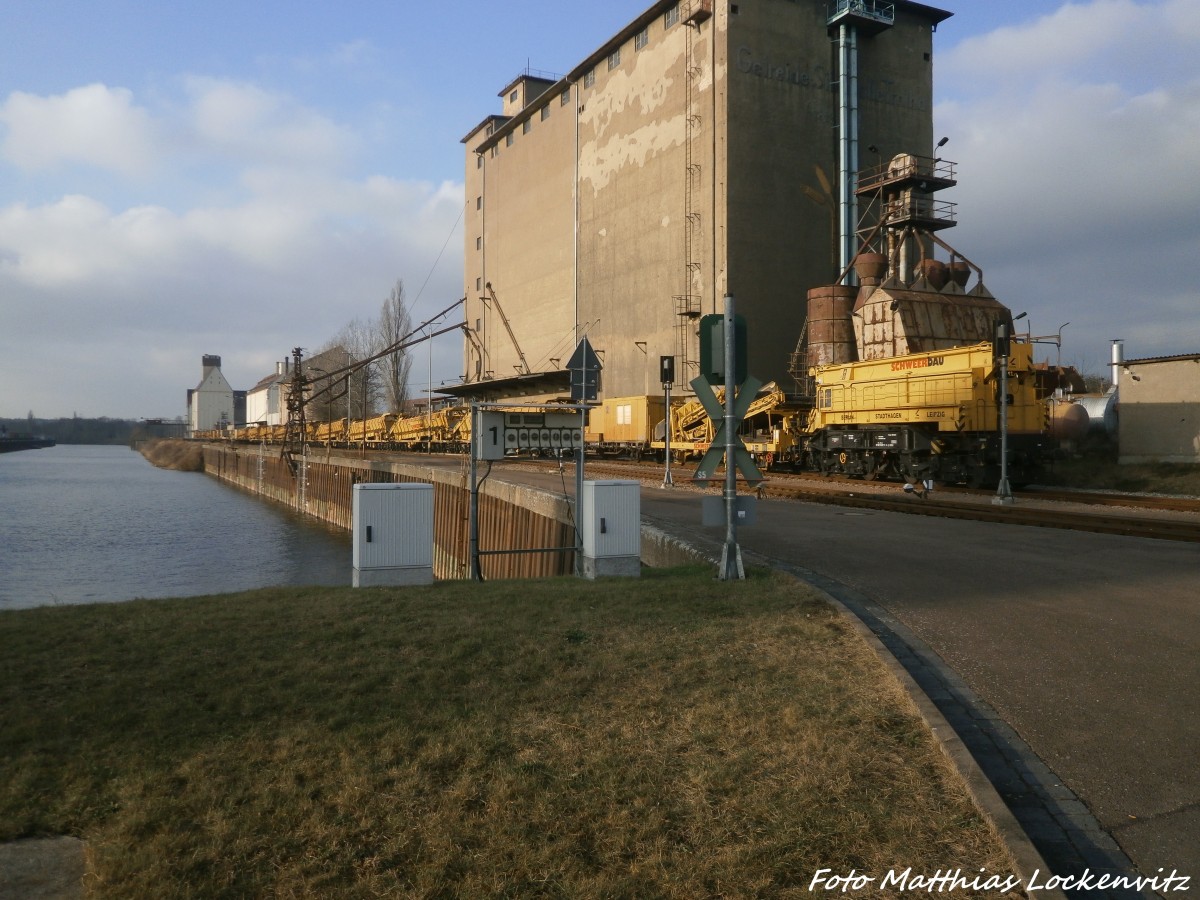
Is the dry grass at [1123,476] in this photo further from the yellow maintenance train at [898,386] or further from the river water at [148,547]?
the river water at [148,547]

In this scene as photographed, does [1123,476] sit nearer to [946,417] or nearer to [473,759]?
[946,417]

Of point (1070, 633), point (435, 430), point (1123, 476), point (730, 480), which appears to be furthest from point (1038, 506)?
point (435, 430)

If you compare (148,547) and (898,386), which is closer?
(898,386)

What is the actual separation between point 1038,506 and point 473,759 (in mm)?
15790

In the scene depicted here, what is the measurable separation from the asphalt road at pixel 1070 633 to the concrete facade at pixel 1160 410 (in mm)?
13639

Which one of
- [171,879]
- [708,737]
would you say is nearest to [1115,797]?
[708,737]

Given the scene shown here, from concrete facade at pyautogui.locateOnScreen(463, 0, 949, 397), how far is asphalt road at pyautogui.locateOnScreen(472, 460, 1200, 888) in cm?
2562

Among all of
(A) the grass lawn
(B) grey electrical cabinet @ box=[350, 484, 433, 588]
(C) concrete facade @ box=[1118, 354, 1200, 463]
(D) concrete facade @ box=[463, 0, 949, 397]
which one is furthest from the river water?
(C) concrete facade @ box=[1118, 354, 1200, 463]

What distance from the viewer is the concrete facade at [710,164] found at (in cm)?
3728

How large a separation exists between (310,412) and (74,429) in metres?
140

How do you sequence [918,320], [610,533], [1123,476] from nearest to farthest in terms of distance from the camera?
[610,533] < [1123,476] < [918,320]

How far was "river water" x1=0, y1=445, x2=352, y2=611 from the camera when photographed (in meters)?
19.2

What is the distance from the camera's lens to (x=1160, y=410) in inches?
947

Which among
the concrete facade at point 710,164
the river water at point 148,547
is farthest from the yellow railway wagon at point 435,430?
the river water at point 148,547
